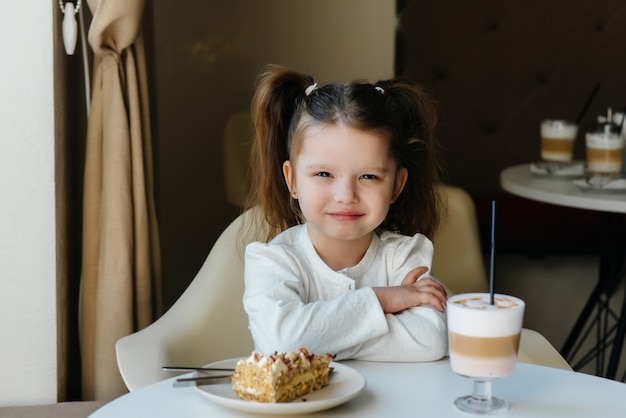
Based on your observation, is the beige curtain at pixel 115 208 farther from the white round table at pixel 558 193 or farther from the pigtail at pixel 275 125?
the white round table at pixel 558 193

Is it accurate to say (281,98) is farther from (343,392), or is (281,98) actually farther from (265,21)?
(265,21)

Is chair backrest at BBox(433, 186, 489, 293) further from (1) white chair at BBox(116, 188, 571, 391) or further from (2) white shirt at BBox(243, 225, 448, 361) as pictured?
(2) white shirt at BBox(243, 225, 448, 361)

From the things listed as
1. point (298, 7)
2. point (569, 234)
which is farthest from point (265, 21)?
point (569, 234)

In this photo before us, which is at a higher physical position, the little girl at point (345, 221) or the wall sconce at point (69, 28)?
the wall sconce at point (69, 28)

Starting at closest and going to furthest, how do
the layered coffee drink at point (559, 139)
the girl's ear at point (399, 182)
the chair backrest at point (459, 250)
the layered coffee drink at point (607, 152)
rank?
the girl's ear at point (399, 182) < the chair backrest at point (459, 250) < the layered coffee drink at point (607, 152) < the layered coffee drink at point (559, 139)

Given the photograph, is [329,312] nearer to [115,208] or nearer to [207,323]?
[207,323]

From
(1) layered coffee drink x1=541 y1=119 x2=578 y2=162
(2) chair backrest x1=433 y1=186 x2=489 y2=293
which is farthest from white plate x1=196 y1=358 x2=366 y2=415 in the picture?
(1) layered coffee drink x1=541 y1=119 x2=578 y2=162

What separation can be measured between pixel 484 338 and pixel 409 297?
0.37 metres

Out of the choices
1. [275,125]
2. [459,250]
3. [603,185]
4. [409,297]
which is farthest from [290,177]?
[603,185]

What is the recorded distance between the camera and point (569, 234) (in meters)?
3.78

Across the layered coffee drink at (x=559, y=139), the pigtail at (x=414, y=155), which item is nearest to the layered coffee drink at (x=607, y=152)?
the layered coffee drink at (x=559, y=139)

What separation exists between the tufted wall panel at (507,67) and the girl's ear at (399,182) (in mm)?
2110

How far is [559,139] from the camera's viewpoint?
10.5ft

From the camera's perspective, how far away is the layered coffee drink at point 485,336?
3.93ft
